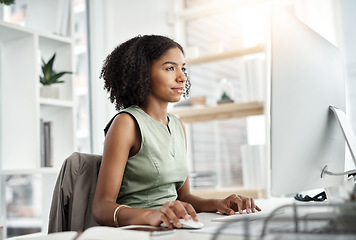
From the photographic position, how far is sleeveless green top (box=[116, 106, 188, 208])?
125 cm

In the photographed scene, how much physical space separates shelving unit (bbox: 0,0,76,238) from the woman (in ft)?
3.41

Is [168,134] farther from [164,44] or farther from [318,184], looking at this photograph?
[318,184]

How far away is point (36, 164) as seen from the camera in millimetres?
2279

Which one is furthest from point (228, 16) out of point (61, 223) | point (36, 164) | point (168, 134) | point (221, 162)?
point (61, 223)

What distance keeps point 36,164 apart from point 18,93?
46 centimetres

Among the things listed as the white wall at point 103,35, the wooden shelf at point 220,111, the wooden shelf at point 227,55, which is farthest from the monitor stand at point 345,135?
the white wall at point 103,35

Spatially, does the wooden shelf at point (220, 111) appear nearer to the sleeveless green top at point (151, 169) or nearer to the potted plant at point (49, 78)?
the potted plant at point (49, 78)

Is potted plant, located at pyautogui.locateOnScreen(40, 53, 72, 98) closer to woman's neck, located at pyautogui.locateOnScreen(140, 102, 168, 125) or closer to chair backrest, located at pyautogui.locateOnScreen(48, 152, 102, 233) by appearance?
woman's neck, located at pyautogui.locateOnScreen(140, 102, 168, 125)

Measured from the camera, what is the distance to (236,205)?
3.84 ft

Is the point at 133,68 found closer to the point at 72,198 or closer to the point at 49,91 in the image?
the point at 72,198

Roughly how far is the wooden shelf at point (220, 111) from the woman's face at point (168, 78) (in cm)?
174

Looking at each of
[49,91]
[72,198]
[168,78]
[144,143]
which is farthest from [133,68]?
[49,91]

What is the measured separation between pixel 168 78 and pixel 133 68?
0.13 m

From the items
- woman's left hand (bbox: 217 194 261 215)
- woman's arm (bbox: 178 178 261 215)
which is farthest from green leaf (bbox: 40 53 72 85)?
woman's left hand (bbox: 217 194 261 215)
